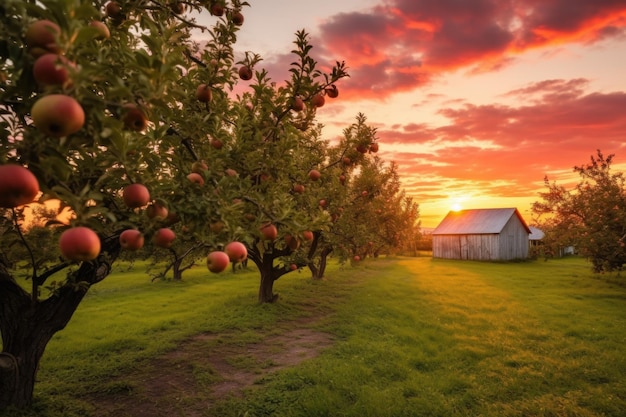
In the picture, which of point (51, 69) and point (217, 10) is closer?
point (51, 69)

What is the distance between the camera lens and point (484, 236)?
48.8 m

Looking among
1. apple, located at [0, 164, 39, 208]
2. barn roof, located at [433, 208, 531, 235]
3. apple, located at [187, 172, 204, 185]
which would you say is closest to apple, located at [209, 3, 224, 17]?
apple, located at [187, 172, 204, 185]

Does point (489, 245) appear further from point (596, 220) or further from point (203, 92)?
point (203, 92)

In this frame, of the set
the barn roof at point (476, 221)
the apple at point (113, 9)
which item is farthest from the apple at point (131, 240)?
the barn roof at point (476, 221)

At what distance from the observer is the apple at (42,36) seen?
267 cm

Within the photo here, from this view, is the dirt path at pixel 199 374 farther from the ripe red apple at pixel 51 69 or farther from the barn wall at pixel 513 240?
the barn wall at pixel 513 240

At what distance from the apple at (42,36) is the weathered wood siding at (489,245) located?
52.0 m

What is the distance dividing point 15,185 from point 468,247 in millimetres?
53910

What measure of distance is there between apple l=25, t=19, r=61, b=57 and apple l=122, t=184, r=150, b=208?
1.18 m

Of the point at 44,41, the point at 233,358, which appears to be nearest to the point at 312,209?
the point at 233,358

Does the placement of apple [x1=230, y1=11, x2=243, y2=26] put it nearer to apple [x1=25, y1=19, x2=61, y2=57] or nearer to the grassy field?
apple [x1=25, y1=19, x2=61, y2=57]

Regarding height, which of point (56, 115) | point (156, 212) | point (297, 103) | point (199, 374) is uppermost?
point (297, 103)

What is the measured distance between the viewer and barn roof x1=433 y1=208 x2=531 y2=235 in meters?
49.0

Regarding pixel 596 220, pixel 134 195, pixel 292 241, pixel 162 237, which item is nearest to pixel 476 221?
pixel 596 220
